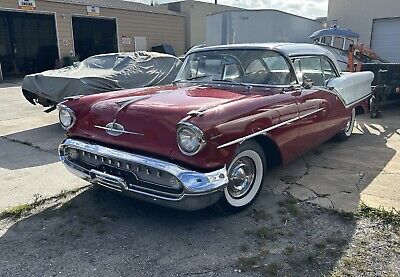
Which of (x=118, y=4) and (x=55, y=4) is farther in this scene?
(x=118, y=4)

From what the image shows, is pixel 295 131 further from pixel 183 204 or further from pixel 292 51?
pixel 183 204

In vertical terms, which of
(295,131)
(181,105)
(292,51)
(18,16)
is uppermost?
(18,16)

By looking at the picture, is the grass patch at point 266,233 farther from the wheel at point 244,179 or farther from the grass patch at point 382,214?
the grass patch at point 382,214

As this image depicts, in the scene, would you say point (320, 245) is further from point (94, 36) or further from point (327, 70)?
point (94, 36)

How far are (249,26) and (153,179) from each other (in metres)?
9.22

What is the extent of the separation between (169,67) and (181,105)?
236 inches

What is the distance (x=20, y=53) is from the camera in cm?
2095

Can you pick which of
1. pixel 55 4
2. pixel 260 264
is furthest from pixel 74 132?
pixel 55 4

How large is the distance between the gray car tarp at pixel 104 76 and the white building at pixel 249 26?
2997 millimetres

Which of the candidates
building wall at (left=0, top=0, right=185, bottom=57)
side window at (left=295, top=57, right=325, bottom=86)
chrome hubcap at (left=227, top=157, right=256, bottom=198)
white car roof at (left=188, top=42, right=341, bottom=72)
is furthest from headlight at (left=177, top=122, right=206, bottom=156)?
building wall at (left=0, top=0, right=185, bottom=57)

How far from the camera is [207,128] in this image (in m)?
2.70

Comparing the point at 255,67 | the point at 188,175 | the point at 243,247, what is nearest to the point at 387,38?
the point at 255,67

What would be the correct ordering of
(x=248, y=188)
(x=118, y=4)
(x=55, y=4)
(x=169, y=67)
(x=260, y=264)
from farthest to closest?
(x=118, y=4), (x=55, y=4), (x=169, y=67), (x=248, y=188), (x=260, y=264)

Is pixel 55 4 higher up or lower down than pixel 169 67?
higher up
